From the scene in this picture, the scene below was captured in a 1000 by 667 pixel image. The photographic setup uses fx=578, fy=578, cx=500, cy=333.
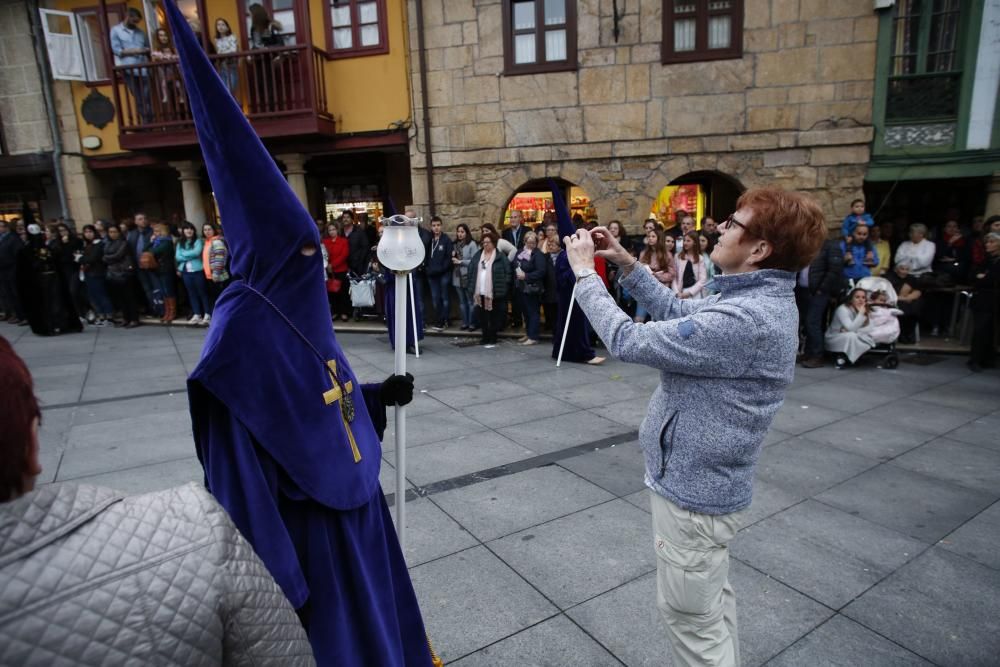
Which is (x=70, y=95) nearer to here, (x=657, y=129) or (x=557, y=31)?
(x=557, y=31)

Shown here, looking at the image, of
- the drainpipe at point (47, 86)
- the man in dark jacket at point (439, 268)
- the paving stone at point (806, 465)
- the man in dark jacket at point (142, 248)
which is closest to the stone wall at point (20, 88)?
the drainpipe at point (47, 86)

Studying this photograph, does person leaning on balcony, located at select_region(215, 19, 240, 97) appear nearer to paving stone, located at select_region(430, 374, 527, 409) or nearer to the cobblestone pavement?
the cobblestone pavement

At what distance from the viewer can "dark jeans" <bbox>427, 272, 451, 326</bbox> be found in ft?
34.4

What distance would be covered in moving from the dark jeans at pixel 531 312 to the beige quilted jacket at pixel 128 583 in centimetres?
838

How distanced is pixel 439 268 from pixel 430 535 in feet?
23.6

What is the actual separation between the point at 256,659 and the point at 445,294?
9.58 m

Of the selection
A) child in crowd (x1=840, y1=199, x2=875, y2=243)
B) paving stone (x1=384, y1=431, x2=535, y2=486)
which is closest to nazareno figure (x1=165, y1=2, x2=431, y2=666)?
paving stone (x1=384, y1=431, x2=535, y2=486)

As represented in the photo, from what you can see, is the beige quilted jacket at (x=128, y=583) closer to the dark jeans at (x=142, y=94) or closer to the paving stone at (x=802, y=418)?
the paving stone at (x=802, y=418)

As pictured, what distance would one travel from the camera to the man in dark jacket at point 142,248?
37.7ft

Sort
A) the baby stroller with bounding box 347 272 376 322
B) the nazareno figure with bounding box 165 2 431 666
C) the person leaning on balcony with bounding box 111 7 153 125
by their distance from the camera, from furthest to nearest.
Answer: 1. the person leaning on balcony with bounding box 111 7 153 125
2. the baby stroller with bounding box 347 272 376 322
3. the nazareno figure with bounding box 165 2 431 666

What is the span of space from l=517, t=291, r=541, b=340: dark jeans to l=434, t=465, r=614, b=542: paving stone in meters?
5.12

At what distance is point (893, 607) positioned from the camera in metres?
2.88

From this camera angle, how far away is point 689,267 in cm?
846

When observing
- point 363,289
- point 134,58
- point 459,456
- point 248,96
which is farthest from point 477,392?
point 134,58
